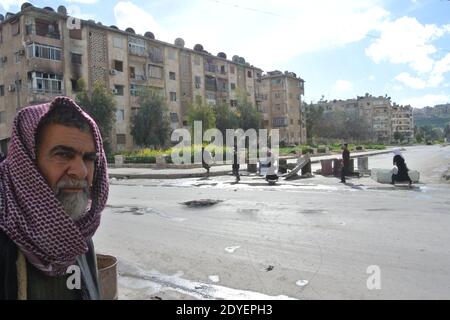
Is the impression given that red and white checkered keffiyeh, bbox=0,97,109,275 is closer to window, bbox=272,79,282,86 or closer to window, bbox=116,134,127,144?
window, bbox=116,134,127,144

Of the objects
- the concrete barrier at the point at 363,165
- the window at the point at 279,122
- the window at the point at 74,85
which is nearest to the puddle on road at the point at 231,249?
the concrete barrier at the point at 363,165

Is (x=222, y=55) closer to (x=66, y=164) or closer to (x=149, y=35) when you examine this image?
(x=149, y=35)

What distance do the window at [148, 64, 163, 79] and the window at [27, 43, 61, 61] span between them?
13.0 metres

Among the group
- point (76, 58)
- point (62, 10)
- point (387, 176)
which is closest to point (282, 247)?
point (387, 176)

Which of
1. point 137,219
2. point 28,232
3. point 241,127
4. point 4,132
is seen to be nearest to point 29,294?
point 28,232

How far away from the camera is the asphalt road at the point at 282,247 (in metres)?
5.02

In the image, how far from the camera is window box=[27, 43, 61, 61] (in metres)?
38.4

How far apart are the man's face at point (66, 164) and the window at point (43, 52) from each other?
4103cm

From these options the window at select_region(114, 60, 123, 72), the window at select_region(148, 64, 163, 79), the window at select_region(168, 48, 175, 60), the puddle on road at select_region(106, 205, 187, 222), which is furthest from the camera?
the window at select_region(168, 48, 175, 60)

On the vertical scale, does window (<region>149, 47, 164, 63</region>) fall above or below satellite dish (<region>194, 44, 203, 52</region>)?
below

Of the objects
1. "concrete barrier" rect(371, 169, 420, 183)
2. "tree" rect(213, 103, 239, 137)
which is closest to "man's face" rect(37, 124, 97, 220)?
"concrete barrier" rect(371, 169, 420, 183)

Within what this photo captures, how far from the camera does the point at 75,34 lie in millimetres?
42562

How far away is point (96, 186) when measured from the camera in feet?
6.68

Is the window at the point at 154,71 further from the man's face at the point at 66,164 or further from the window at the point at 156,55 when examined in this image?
the man's face at the point at 66,164
